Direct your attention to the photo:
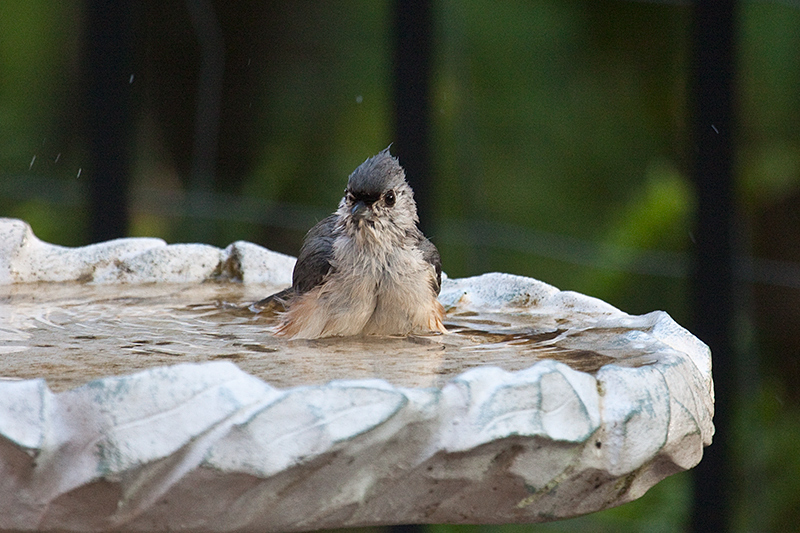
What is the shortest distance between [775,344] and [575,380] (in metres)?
5.37

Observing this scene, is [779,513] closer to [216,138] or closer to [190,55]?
[216,138]

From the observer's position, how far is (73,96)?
8055 mm

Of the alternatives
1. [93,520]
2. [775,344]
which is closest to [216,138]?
[775,344]

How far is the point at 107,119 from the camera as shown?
18.7 feet

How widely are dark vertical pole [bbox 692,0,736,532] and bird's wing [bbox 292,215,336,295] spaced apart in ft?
6.50

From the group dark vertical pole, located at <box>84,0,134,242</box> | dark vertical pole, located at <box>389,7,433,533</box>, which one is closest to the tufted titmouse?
dark vertical pole, located at <box>389,7,433,533</box>

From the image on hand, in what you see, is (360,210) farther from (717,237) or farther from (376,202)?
(717,237)

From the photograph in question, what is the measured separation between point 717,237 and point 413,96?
1.79 m

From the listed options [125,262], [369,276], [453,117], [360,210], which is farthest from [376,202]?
[453,117]

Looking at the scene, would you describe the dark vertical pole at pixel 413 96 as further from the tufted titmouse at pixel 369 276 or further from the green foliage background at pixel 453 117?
the green foliage background at pixel 453 117

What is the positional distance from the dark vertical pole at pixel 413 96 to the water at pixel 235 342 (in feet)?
4.66

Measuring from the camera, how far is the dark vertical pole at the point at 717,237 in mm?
4523

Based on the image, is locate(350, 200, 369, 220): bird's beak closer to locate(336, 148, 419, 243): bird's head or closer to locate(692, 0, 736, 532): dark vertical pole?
locate(336, 148, 419, 243): bird's head

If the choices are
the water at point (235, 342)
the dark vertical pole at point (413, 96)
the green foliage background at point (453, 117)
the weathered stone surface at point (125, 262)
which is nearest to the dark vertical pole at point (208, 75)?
the green foliage background at point (453, 117)
